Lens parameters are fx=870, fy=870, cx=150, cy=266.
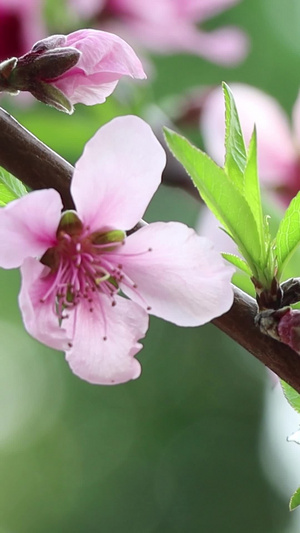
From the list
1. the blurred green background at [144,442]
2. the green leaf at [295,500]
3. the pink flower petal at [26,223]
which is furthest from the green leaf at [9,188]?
the blurred green background at [144,442]

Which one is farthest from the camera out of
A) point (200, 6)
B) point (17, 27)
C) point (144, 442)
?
point (144, 442)

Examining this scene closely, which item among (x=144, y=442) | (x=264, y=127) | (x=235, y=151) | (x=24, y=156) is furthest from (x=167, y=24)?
(x=144, y=442)

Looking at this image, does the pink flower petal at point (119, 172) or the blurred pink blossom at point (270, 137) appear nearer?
the pink flower petal at point (119, 172)

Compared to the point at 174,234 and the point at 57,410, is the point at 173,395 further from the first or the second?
the point at 174,234

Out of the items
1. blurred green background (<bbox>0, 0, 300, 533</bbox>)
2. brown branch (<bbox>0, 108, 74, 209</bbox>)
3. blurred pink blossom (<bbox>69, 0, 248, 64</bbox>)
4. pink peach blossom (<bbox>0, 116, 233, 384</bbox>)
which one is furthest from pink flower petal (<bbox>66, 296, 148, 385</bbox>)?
blurred green background (<bbox>0, 0, 300, 533</bbox>)

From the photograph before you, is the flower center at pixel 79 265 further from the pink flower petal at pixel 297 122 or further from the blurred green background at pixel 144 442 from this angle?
the blurred green background at pixel 144 442

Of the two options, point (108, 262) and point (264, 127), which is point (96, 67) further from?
point (264, 127)
